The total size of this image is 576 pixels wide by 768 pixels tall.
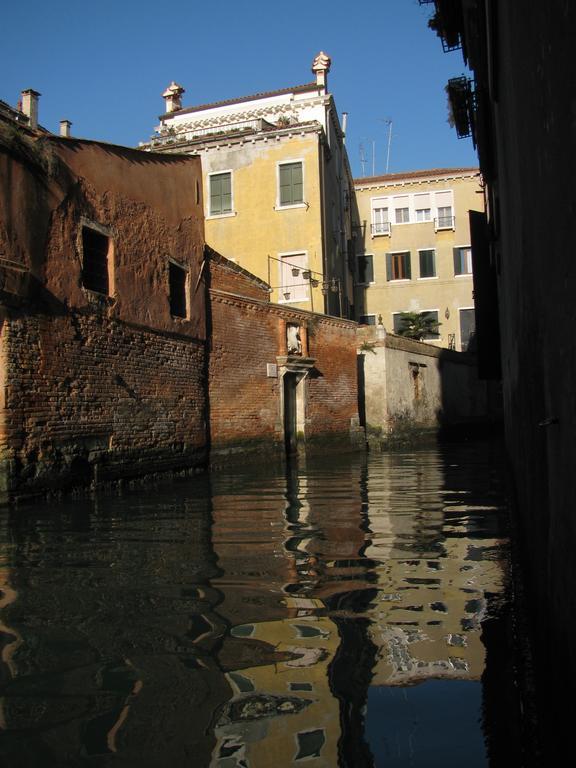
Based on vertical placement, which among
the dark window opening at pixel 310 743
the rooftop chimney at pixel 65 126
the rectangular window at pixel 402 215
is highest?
the rectangular window at pixel 402 215

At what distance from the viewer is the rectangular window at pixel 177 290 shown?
1394cm

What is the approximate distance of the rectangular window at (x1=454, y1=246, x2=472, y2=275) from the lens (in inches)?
1341

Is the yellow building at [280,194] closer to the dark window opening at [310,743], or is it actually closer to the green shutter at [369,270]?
the green shutter at [369,270]

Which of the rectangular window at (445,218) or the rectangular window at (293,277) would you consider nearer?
the rectangular window at (293,277)

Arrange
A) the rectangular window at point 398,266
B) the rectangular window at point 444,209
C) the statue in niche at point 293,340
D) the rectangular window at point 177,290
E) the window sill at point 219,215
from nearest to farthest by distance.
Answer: the rectangular window at point 177,290 → the statue in niche at point 293,340 → the window sill at point 219,215 → the rectangular window at point 444,209 → the rectangular window at point 398,266

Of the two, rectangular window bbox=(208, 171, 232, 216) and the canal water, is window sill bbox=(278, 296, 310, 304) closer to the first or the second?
rectangular window bbox=(208, 171, 232, 216)

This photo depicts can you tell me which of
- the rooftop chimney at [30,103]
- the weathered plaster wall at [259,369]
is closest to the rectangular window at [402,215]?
the weathered plaster wall at [259,369]

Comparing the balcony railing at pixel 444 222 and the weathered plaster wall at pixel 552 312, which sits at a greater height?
the balcony railing at pixel 444 222

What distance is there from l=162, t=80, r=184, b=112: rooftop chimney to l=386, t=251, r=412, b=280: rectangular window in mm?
12025

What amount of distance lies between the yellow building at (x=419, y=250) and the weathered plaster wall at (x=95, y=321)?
21.0 meters

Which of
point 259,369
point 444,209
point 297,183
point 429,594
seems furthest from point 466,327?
point 429,594

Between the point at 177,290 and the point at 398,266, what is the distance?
22.5 meters

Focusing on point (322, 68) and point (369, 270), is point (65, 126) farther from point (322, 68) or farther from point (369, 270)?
point (369, 270)

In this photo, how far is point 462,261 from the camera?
3425 centimetres
